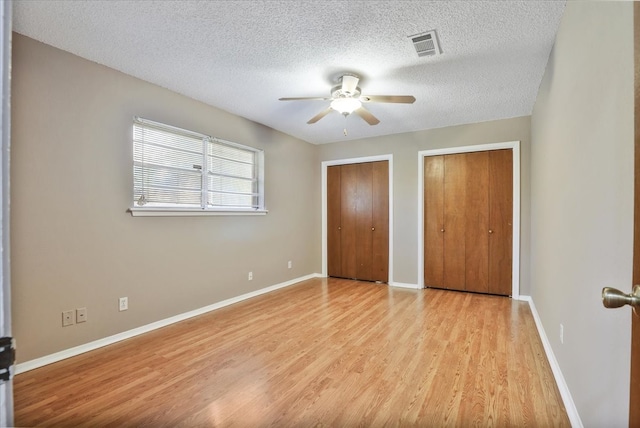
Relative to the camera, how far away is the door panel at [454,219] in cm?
435

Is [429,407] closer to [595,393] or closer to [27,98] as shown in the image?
[595,393]

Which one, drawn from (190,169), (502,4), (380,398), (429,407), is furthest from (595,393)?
(190,169)

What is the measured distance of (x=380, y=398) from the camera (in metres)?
1.82

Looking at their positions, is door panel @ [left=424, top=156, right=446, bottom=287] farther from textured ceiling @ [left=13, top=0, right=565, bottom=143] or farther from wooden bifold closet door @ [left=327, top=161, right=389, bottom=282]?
textured ceiling @ [left=13, top=0, right=565, bottom=143]

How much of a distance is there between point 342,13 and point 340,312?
2.89 m

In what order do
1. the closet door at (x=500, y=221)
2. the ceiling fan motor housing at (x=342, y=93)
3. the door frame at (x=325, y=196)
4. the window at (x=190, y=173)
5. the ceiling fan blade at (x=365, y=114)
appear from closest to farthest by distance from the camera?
the ceiling fan motor housing at (x=342, y=93), the window at (x=190, y=173), the ceiling fan blade at (x=365, y=114), the closet door at (x=500, y=221), the door frame at (x=325, y=196)

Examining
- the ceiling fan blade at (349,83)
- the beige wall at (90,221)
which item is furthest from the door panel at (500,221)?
the beige wall at (90,221)

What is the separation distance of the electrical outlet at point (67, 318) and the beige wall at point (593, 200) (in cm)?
332

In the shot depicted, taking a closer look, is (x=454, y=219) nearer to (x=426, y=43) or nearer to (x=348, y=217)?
(x=348, y=217)

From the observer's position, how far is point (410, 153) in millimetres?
4660

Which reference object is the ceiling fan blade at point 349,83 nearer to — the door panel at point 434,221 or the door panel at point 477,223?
the door panel at point 434,221

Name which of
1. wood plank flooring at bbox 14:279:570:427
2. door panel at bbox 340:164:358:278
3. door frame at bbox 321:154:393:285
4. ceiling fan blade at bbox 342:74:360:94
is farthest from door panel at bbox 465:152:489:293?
ceiling fan blade at bbox 342:74:360:94

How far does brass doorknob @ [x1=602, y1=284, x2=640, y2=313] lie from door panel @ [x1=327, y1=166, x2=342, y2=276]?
4696 mm

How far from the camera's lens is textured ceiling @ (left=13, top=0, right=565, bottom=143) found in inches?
75.2
